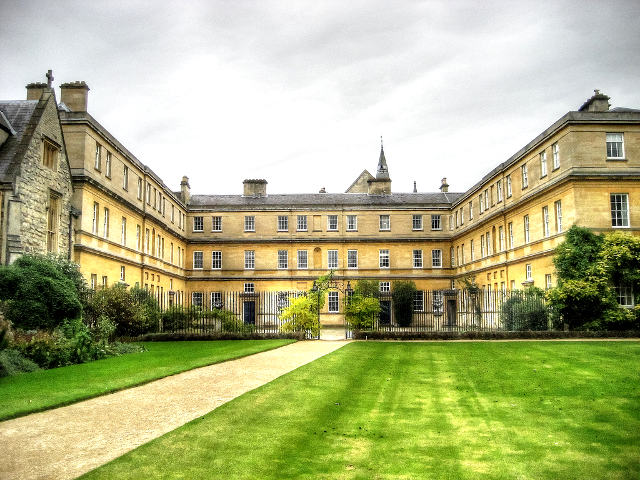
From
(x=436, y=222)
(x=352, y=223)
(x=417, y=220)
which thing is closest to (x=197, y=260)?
(x=352, y=223)

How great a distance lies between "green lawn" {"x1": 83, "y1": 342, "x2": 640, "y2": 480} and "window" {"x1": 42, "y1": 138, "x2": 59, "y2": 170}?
1494cm

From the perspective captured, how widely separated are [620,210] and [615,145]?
327 centimetres

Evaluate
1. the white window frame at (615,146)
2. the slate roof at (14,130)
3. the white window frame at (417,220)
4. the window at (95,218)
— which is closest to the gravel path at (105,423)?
the slate roof at (14,130)

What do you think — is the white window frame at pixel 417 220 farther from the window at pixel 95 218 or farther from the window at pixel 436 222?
the window at pixel 95 218

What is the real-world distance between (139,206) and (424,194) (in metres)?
28.8

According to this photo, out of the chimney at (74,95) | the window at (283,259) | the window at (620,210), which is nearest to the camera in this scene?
the window at (620,210)

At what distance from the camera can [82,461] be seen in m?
6.16

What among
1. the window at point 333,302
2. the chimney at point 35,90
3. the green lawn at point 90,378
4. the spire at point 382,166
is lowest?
the green lawn at point 90,378

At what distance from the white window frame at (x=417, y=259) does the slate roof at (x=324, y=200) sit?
14.3 ft

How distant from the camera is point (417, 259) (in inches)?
1981

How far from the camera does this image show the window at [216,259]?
4997 cm

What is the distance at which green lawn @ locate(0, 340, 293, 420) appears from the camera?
9.27 meters

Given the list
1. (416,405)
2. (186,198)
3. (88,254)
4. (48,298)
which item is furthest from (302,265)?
(416,405)

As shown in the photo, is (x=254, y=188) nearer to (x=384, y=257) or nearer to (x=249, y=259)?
(x=249, y=259)
